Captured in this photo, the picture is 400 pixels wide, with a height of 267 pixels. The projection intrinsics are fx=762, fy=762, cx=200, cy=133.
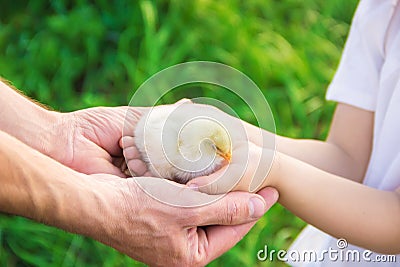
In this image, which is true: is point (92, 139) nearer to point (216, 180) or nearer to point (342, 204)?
point (216, 180)

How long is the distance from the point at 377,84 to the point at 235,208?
0.40 metres

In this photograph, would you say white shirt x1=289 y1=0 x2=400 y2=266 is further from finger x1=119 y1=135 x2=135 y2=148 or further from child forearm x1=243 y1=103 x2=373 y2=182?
finger x1=119 y1=135 x2=135 y2=148

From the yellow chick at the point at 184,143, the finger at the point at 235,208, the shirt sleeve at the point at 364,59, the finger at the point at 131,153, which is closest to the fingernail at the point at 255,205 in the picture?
the finger at the point at 235,208

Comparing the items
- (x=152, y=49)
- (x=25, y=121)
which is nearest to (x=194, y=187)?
(x=25, y=121)

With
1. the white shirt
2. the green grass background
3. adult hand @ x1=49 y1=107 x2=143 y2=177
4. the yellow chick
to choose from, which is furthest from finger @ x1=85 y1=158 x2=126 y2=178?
the green grass background

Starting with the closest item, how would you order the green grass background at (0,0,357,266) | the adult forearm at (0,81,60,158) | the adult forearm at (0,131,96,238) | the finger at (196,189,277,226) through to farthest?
the adult forearm at (0,131,96,238)
the finger at (196,189,277,226)
the adult forearm at (0,81,60,158)
the green grass background at (0,0,357,266)

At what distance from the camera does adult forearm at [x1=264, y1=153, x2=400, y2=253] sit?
52.6 inches

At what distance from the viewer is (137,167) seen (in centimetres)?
137

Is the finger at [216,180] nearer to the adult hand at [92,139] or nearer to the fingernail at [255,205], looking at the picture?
the fingernail at [255,205]

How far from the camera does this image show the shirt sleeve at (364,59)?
1.46 meters

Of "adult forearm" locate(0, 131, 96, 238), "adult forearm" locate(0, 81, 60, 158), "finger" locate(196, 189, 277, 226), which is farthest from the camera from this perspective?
"adult forearm" locate(0, 81, 60, 158)

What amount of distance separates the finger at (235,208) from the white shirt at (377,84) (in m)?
0.23

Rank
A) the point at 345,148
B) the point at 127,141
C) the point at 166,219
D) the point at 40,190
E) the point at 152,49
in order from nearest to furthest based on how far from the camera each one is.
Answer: the point at 40,190
the point at 166,219
the point at 127,141
the point at 345,148
the point at 152,49

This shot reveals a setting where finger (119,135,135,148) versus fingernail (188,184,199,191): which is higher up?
fingernail (188,184,199,191)
